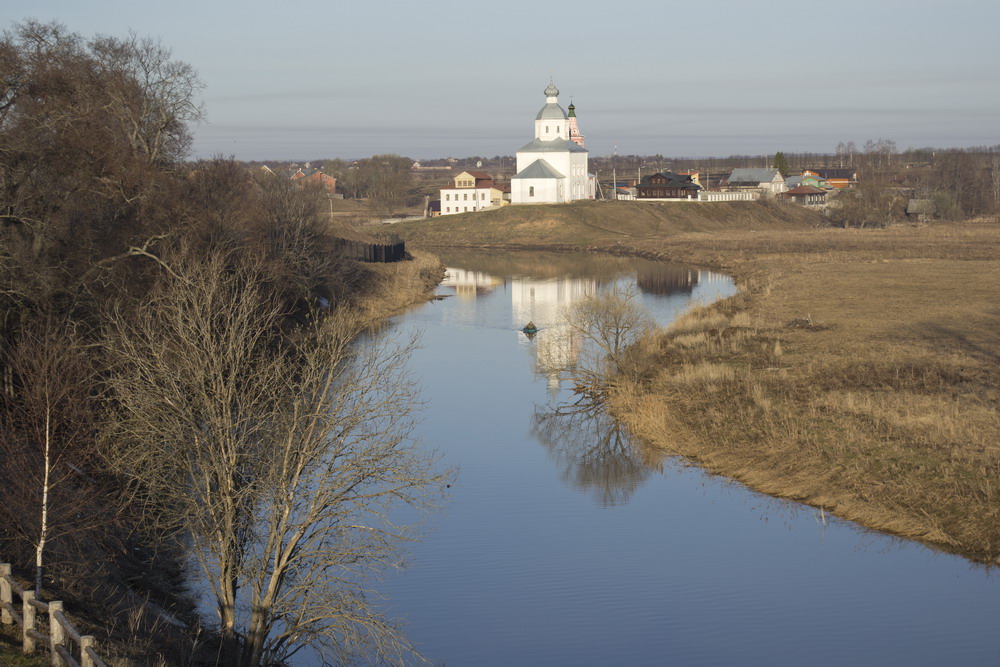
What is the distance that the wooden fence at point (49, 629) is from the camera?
348 inches

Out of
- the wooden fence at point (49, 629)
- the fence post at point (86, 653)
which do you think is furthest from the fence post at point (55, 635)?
the fence post at point (86, 653)

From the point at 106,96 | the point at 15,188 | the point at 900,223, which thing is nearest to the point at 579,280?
the point at 106,96

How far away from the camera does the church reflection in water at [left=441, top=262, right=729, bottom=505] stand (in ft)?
70.0

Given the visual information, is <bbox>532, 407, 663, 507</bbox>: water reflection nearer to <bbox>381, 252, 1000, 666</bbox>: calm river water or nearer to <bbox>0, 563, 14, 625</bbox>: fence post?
<bbox>381, 252, 1000, 666</bbox>: calm river water

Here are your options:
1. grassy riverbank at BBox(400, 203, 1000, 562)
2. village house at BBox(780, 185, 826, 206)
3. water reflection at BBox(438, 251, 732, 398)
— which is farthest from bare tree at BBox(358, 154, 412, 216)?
grassy riverbank at BBox(400, 203, 1000, 562)

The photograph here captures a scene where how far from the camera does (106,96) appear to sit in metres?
27.1

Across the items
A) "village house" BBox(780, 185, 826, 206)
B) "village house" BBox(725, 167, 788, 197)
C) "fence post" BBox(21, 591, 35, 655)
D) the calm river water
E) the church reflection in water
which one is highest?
"village house" BBox(725, 167, 788, 197)

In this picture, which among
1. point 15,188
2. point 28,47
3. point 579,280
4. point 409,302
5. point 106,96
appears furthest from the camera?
point 579,280

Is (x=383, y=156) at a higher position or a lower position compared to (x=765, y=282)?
higher

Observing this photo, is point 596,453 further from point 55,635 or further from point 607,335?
point 55,635

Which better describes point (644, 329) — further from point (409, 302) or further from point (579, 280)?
point (579, 280)

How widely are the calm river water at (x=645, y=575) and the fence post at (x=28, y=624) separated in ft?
16.6

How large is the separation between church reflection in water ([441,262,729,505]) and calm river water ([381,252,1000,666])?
80mm

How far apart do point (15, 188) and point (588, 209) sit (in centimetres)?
7364
